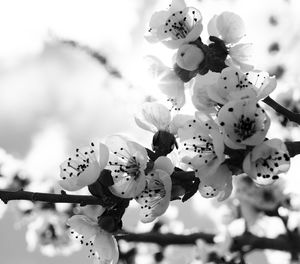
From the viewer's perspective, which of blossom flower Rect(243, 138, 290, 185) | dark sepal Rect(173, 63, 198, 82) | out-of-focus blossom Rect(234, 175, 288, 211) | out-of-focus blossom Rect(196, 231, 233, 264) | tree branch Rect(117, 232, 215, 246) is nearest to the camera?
blossom flower Rect(243, 138, 290, 185)

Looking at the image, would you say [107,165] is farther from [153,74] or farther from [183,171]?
[153,74]

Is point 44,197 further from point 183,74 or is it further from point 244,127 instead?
point 183,74

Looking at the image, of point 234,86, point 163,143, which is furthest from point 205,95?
point 163,143

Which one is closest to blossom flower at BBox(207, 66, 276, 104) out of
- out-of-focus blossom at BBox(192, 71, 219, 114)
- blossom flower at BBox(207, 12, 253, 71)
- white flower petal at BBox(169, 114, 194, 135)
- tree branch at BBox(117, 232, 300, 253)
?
out-of-focus blossom at BBox(192, 71, 219, 114)

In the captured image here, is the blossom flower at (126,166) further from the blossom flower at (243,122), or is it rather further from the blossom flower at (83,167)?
the blossom flower at (243,122)

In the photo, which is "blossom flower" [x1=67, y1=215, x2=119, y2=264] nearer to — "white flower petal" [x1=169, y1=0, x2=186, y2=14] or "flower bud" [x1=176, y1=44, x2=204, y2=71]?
"flower bud" [x1=176, y1=44, x2=204, y2=71]
